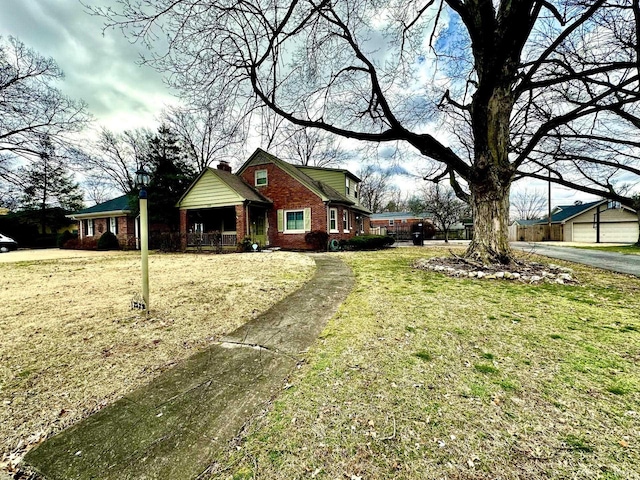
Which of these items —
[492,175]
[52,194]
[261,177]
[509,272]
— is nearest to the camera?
[509,272]

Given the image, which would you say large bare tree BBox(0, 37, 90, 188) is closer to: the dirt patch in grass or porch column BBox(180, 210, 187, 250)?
porch column BBox(180, 210, 187, 250)

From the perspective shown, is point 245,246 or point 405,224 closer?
point 245,246

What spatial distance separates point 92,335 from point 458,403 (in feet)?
14.5

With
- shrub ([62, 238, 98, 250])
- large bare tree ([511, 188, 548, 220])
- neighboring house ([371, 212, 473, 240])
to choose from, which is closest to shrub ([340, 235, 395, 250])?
shrub ([62, 238, 98, 250])

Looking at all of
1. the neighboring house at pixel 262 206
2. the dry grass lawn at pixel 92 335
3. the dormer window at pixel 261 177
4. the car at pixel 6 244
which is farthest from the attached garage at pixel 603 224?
the car at pixel 6 244

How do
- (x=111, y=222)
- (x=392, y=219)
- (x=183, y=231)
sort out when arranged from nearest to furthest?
(x=183, y=231) → (x=111, y=222) → (x=392, y=219)

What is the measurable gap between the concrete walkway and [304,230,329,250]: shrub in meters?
11.9

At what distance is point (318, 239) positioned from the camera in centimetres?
1544

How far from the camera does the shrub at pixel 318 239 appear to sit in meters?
15.4

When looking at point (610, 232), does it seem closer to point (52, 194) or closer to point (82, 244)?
point (82, 244)

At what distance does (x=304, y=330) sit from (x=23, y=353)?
11.0 ft

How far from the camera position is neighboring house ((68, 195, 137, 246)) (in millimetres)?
21031

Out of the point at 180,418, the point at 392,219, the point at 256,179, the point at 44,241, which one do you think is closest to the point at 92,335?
the point at 180,418

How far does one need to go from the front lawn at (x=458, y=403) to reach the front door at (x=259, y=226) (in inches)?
547
